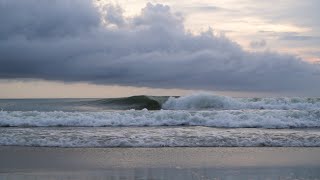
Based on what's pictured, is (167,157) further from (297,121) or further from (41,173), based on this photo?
(297,121)

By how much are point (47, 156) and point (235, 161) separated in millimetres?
4562

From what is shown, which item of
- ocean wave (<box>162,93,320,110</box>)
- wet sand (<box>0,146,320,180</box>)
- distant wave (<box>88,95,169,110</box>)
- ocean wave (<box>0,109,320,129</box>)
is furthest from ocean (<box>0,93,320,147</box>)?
ocean wave (<box>162,93,320,110</box>)

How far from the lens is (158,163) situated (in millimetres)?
9578

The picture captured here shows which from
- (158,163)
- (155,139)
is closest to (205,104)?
(155,139)

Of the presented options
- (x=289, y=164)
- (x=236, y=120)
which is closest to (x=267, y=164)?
(x=289, y=164)

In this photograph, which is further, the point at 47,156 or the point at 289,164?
the point at 47,156

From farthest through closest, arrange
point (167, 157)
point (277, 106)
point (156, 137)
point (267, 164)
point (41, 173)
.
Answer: point (277, 106) < point (156, 137) < point (167, 157) < point (267, 164) < point (41, 173)

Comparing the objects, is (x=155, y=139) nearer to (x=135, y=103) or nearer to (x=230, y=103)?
(x=230, y=103)

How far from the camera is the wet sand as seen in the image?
841 cm

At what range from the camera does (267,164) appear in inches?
378

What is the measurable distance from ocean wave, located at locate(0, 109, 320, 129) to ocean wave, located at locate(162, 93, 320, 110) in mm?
11191

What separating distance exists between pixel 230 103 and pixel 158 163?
2138 cm

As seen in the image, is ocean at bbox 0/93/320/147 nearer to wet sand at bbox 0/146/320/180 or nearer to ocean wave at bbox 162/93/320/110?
wet sand at bbox 0/146/320/180

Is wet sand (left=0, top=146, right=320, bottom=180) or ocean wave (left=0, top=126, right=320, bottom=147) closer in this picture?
wet sand (left=0, top=146, right=320, bottom=180)
